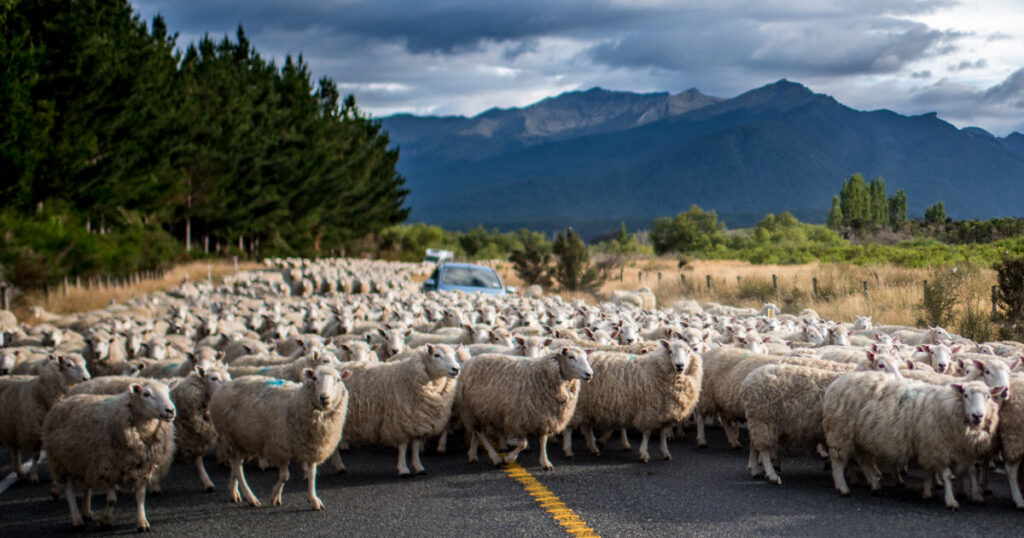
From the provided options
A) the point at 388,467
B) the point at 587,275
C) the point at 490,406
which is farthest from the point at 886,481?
the point at 587,275

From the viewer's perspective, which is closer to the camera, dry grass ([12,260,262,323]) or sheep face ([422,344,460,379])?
sheep face ([422,344,460,379])

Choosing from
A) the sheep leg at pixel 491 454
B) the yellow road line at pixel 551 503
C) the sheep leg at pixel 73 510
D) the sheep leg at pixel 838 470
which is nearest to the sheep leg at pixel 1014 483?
the sheep leg at pixel 838 470

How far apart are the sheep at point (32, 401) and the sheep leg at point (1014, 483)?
976cm

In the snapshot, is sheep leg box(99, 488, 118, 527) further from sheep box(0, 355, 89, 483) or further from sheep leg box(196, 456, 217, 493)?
sheep box(0, 355, 89, 483)

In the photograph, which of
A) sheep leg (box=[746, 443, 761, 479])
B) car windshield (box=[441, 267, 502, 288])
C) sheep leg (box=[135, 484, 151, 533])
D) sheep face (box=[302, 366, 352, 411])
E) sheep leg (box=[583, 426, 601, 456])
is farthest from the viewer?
car windshield (box=[441, 267, 502, 288])

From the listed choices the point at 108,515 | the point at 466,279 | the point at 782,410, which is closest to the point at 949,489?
the point at 782,410

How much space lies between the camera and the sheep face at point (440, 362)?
30.9ft

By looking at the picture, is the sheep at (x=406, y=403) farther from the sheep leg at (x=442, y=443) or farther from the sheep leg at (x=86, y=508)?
the sheep leg at (x=86, y=508)

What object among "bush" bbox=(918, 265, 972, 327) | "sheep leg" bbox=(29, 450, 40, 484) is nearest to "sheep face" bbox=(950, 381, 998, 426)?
"sheep leg" bbox=(29, 450, 40, 484)

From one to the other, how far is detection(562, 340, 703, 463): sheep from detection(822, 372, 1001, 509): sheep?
1.89 metres

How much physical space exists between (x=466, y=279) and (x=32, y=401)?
18.0 meters

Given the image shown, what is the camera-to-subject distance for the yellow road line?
7340 millimetres

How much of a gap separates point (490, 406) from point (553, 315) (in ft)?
29.6

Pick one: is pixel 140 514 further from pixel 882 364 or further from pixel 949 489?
pixel 882 364
